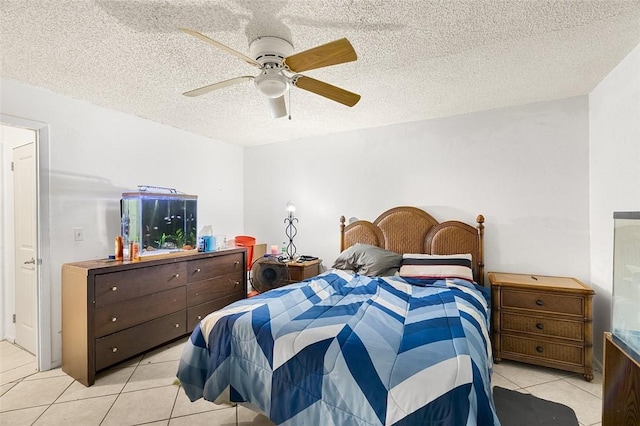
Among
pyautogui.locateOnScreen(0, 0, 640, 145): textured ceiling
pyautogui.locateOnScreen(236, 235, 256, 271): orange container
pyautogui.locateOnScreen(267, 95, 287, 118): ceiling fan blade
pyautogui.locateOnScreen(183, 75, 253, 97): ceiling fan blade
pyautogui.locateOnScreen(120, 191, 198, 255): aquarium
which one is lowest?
pyautogui.locateOnScreen(236, 235, 256, 271): orange container

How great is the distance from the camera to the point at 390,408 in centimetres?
120

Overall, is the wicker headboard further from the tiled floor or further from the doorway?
the doorway

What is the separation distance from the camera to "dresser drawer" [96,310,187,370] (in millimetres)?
2455

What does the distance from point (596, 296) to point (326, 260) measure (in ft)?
9.31

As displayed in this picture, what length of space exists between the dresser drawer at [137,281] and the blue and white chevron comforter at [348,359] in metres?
1.14

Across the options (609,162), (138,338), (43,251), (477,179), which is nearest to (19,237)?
(43,251)

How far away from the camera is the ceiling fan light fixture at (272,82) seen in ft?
5.87

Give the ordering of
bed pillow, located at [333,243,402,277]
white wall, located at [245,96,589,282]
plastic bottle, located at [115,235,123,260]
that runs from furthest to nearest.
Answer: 1. bed pillow, located at [333,243,402,277]
2. white wall, located at [245,96,589,282]
3. plastic bottle, located at [115,235,123,260]

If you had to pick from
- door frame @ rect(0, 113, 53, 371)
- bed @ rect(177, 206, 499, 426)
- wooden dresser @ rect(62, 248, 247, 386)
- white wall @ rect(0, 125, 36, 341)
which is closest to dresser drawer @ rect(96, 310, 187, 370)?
wooden dresser @ rect(62, 248, 247, 386)

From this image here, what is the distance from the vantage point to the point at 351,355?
4.55 feet

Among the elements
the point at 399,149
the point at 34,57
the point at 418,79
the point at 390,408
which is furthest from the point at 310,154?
the point at 390,408

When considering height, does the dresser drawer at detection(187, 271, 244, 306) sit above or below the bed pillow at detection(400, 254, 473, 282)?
below

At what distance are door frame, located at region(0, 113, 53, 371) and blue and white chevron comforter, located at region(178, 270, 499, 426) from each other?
173 cm

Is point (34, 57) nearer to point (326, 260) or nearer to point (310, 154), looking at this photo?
point (310, 154)
